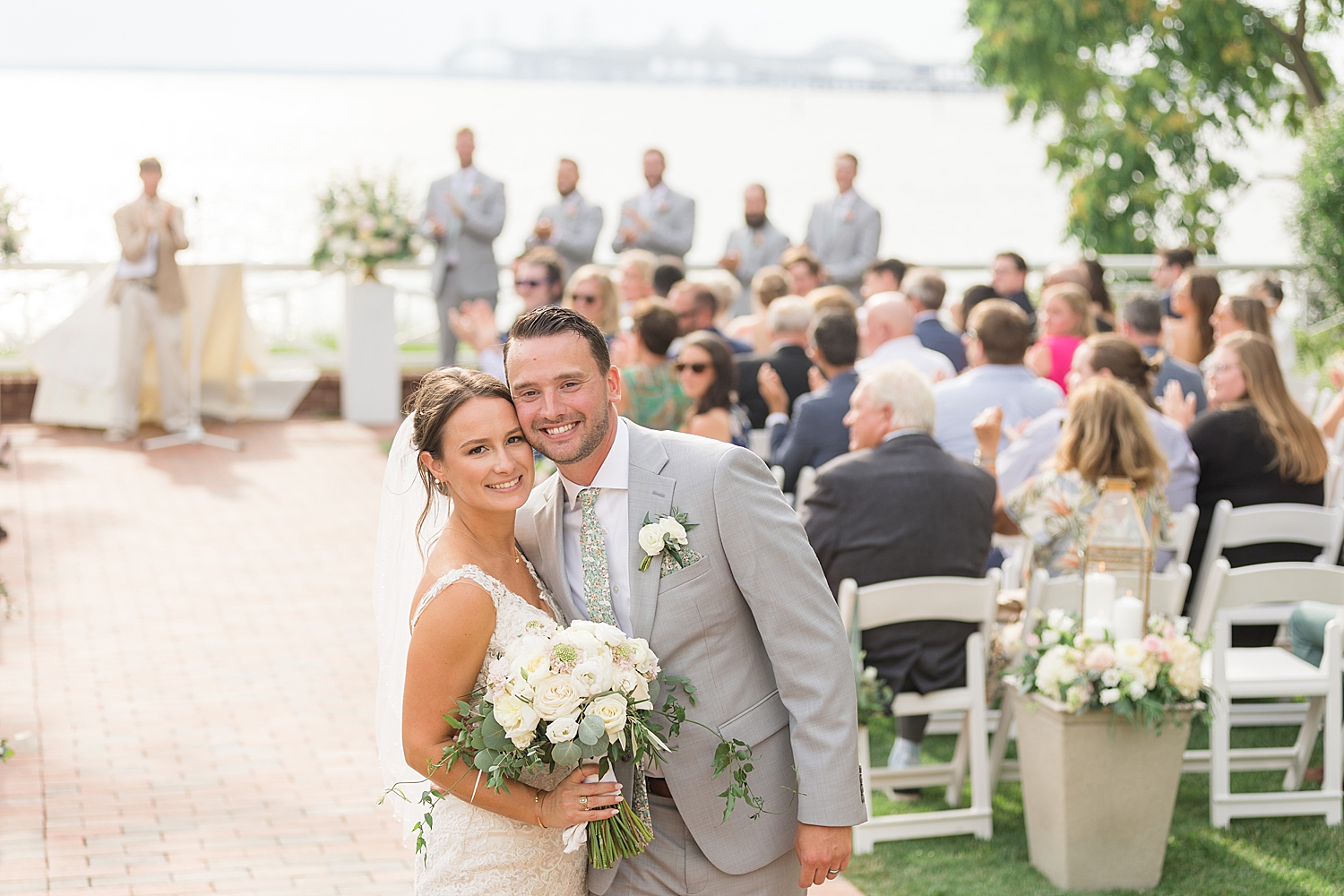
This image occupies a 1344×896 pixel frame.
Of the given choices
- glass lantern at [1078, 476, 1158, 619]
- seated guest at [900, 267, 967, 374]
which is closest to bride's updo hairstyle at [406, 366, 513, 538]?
glass lantern at [1078, 476, 1158, 619]

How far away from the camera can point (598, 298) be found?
359 inches

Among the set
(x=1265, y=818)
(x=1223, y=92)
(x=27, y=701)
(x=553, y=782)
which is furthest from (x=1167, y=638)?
(x=1223, y=92)

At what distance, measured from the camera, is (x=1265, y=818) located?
18.4 feet

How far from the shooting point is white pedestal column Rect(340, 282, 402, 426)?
47.3ft

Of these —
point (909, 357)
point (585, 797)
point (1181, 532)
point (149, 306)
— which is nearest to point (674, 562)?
point (585, 797)

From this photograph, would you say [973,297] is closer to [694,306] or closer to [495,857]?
[694,306]

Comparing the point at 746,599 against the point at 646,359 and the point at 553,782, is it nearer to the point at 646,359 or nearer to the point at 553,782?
the point at 553,782

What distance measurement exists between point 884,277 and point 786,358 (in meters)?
2.89

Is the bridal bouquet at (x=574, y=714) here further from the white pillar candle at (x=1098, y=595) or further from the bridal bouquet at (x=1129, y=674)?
the white pillar candle at (x=1098, y=595)

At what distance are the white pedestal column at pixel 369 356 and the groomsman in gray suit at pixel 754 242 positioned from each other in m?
3.58

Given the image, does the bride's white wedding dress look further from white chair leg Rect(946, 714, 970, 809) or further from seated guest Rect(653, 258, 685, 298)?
seated guest Rect(653, 258, 685, 298)

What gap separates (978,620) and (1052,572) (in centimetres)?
77

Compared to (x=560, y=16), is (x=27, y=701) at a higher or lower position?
Answer: lower

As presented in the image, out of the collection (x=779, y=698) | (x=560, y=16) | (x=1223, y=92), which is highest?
(x=560, y=16)
